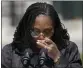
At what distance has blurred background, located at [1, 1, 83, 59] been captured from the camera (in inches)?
115

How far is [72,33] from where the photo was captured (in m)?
2.95

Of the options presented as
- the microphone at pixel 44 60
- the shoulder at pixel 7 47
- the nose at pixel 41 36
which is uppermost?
the nose at pixel 41 36

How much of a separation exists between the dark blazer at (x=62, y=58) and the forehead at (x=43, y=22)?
28 cm

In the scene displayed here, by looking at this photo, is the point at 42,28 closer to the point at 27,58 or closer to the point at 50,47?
the point at 50,47

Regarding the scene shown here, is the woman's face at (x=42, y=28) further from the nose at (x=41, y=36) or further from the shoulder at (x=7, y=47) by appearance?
the shoulder at (x=7, y=47)

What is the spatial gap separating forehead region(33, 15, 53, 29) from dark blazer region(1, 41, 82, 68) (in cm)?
28

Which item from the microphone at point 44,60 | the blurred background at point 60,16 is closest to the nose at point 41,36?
the microphone at point 44,60

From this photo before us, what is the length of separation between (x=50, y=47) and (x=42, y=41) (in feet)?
0.33

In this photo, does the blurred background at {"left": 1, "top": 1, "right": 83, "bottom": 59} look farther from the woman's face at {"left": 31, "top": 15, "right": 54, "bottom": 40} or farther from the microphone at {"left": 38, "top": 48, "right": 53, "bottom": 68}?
the microphone at {"left": 38, "top": 48, "right": 53, "bottom": 68}

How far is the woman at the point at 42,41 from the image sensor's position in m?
2.89

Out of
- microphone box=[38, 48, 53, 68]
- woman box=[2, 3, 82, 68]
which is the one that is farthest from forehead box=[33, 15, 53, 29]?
microphone box=[38, 48, 53, 68]

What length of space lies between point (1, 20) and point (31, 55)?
47 cm

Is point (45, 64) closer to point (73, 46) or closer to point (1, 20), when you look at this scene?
point (73, 46)

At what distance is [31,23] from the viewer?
2.90 meters
